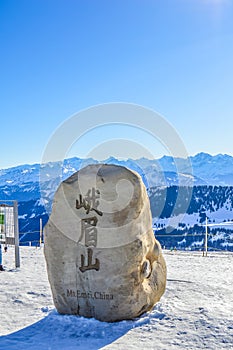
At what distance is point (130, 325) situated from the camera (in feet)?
19.6

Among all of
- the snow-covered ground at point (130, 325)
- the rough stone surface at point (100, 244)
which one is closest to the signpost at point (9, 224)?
the snow-covered ground at point (130, 325)

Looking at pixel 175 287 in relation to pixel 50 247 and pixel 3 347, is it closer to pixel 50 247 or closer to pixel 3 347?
pixel 50 247

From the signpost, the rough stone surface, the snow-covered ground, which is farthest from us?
the signpost

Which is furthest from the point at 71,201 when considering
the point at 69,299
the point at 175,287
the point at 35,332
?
the point at 175,287

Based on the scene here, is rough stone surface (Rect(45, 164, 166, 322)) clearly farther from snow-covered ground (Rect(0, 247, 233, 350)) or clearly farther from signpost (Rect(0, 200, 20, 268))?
signpost (Rect(0, 200, 20, 268))

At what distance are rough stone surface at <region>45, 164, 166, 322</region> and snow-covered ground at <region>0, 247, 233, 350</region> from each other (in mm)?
327

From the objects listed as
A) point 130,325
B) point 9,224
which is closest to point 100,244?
point 130,325

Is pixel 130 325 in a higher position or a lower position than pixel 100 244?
lower

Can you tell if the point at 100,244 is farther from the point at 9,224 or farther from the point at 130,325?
the point at 9,224

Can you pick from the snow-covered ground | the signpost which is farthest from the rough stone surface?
the signpost

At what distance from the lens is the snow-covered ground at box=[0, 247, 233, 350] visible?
5.36m

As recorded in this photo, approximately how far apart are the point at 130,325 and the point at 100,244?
141cm

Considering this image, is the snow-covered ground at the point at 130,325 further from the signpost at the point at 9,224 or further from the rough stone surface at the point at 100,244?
the signpost at the point at 9,224

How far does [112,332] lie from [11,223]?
21.8 feet
